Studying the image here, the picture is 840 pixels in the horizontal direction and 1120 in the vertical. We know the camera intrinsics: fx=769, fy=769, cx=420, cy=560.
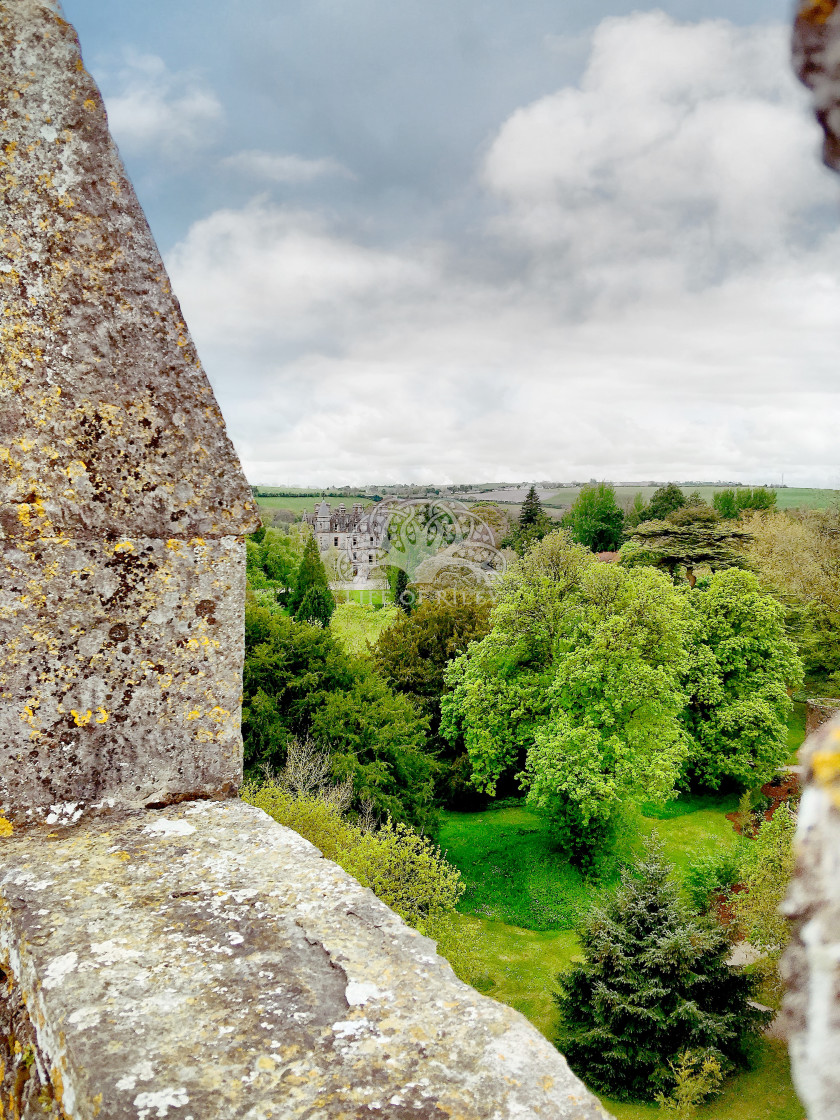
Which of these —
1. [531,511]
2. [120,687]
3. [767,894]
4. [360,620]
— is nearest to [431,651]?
[767,894]

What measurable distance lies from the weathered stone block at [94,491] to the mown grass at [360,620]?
37557 millimetres

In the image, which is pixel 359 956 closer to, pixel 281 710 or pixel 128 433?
pixel 128 433

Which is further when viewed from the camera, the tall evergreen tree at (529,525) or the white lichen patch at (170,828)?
the tall evergreen tree at (529,525)

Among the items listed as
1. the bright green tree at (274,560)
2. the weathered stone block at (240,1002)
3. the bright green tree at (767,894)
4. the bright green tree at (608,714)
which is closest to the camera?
the weathered stone block at (240,1002)

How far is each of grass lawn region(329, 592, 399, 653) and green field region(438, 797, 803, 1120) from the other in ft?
51.3

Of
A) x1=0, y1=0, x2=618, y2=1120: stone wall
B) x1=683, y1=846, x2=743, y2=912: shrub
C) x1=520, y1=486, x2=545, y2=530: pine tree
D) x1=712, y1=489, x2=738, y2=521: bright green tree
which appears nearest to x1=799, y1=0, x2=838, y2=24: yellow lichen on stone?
x1=0, y1=0, x2=618, y2=1120: stone wall

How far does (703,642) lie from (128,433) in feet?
91.1

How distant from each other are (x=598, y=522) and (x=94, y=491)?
63906mm

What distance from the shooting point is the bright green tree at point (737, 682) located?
2639 cm

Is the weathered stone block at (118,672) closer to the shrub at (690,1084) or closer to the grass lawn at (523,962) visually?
the shrub at (690,1084)

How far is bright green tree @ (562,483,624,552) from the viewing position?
64562 millimetres

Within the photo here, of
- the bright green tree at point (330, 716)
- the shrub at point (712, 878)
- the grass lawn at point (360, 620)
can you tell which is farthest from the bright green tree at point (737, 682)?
the grass lawn at point (360, 620)

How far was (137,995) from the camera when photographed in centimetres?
206

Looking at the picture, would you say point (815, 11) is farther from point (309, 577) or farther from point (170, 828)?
point (309, 577)
